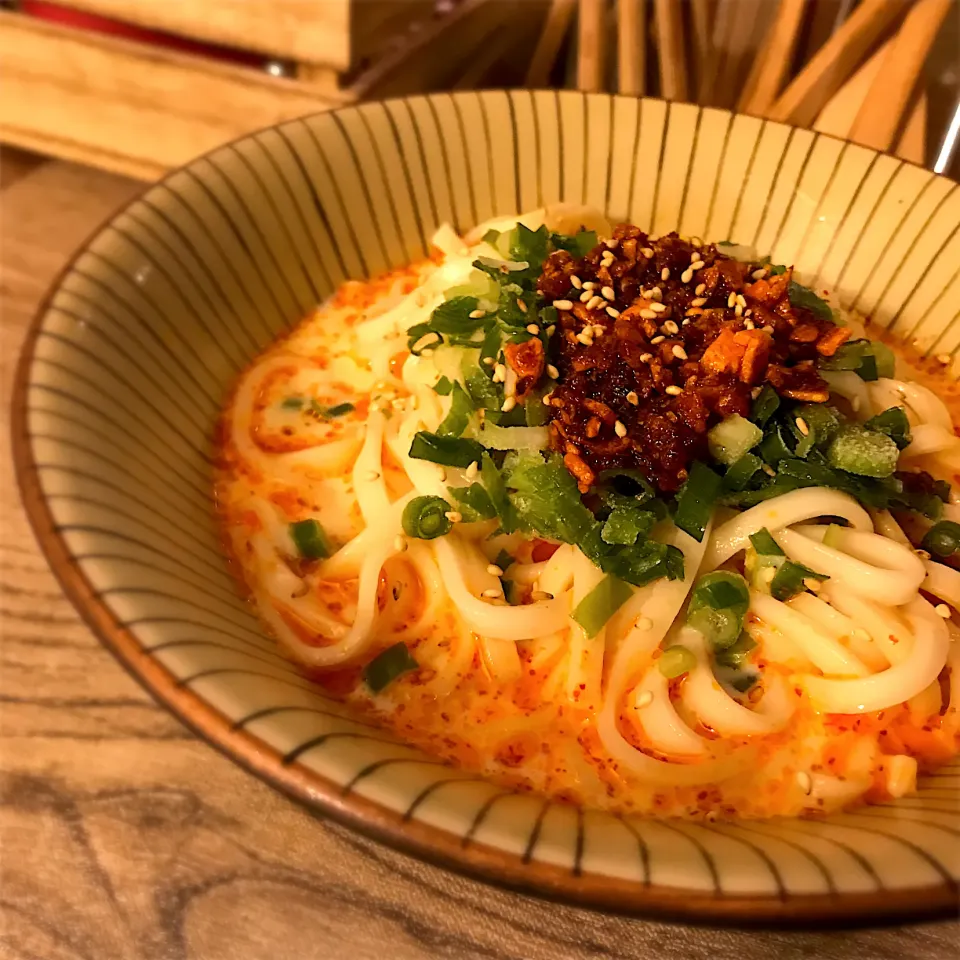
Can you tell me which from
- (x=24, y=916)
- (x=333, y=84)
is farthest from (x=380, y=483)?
(x=333, y=84)

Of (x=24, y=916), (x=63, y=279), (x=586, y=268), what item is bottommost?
(x=24, y=916)

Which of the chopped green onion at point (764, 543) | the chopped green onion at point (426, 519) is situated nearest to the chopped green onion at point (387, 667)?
the chopped green onion at point (426, 519)

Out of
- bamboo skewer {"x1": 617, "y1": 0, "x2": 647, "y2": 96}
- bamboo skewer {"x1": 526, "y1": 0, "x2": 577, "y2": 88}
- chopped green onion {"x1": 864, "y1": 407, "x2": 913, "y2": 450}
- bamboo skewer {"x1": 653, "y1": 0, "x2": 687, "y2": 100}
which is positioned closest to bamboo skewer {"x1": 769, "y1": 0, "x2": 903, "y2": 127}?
bamboo skewer {"x1": 653, "y1": 0, "x2": 687, "y2": 100}

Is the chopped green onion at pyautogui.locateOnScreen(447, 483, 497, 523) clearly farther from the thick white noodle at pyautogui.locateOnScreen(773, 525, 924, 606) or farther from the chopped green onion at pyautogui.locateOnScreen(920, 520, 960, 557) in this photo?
the chopped green onion at pyautogui.locateOnScreen(920, 520, 960, 557)

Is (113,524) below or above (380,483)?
above

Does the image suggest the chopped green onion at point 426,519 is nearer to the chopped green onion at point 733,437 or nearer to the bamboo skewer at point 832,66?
the chopped green onion at point 733,437

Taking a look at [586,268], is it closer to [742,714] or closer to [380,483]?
[380,483]
